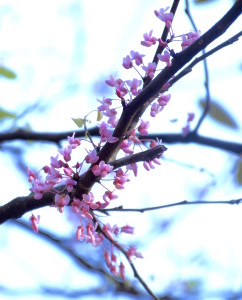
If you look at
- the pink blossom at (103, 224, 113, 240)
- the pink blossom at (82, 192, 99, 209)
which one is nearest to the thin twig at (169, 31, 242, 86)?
the pink blossom at (82, 192, 99, 209)

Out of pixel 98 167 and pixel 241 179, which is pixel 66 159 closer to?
pixel 98 167

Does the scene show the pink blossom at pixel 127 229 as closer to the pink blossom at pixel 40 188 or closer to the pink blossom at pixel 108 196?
the pink blossom at pixel 108 196

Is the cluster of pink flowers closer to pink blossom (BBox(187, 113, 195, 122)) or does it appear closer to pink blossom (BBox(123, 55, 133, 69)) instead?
pink blossom (BBox(123, 55, 133, 69))

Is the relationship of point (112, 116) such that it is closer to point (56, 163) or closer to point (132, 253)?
point (56, 163)

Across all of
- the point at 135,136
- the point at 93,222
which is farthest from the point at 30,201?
the point at 135,136

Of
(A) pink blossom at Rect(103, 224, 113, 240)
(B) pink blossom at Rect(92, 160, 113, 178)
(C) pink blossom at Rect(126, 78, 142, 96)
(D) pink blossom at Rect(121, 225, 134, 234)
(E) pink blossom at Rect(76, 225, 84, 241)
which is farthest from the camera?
(D) pink blossom at Rect(121, 225, 134, 234)

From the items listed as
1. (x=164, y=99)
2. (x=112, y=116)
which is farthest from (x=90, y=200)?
(x=164, y=99)

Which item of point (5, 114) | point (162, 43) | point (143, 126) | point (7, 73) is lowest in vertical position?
point (143, 126)
